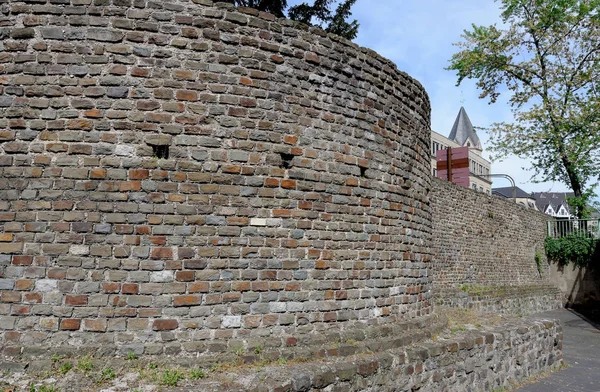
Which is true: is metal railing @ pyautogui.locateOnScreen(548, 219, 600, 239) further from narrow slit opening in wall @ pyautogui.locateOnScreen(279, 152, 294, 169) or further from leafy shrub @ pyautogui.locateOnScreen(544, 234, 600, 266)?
narrow slit opening in wall @ pyautogui.locateOnScreen(279, 152, 294, 169)

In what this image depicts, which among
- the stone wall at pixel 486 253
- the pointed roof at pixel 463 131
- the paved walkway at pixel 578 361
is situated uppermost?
the pointed roof at pixel 463 131

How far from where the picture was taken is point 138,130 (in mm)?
4652

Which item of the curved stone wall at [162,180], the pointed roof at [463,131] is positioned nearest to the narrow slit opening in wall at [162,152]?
the curved stone wall at [162,180]

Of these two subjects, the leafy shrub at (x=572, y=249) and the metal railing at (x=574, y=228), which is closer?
the leafy shrub at (x=572, y=249)

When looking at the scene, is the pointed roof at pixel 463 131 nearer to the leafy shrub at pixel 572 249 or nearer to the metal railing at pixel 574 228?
the metal railing at pixel 574 228

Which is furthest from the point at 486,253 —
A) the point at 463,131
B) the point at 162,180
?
the point at 463,131

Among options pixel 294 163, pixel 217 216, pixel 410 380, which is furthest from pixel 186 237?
pixel 410 380

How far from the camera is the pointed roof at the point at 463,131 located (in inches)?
2876

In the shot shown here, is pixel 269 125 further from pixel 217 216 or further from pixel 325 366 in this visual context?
pixel 325 366

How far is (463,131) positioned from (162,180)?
74.6 m

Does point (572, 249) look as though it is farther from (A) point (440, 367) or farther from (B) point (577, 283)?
(A) point (440, 367)

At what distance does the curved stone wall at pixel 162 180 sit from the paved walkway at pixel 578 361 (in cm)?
464

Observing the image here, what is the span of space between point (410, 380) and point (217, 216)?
301 cm

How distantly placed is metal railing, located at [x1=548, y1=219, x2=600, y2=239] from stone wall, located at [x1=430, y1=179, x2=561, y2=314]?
67.8 inches
